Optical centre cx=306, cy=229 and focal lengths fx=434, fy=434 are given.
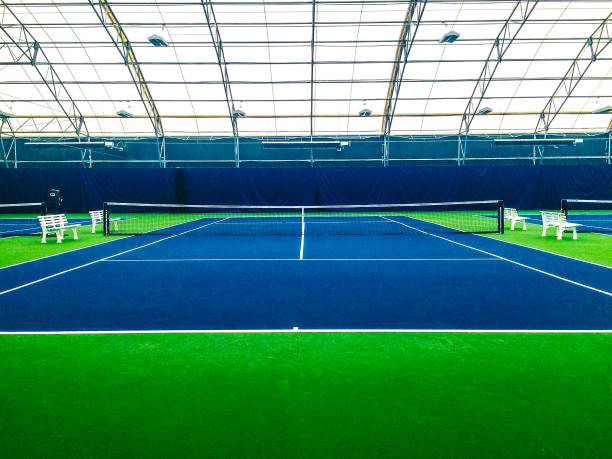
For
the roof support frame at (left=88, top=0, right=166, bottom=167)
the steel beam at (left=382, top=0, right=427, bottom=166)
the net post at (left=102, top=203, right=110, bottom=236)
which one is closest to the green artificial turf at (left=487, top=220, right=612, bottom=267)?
the net post at (left=102, top=203, right=110, bottom=236)

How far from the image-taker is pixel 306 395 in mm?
3275

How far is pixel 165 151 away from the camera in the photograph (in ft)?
104

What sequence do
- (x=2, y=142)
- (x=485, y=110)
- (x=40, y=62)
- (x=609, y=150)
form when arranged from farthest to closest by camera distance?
1. (x=609, y=150)
2. (x=2, y=142)
3. (x=40, y=62)
4. (x=485, y=110)

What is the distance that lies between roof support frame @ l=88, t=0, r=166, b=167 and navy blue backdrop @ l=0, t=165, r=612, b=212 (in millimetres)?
2850

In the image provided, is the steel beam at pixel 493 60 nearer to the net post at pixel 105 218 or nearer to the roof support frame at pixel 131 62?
the roof support frame at pixel 131 62

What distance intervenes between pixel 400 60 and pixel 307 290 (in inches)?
863

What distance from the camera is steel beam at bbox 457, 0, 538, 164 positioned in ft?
75.2

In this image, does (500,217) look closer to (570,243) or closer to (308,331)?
(570,243)

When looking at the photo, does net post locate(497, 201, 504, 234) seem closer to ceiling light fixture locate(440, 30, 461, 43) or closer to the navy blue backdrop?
ceiling light fixture locate(440, 30, 461, 43)

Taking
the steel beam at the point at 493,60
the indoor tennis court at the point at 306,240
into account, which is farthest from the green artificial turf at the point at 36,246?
the steel beam at the point at 493,60

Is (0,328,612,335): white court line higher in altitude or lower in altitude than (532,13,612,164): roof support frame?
lower

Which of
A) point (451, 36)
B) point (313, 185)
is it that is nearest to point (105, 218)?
point (451, 36)

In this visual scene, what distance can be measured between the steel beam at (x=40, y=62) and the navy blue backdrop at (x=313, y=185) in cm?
384

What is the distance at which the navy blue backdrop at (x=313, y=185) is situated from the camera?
28.8 meters
